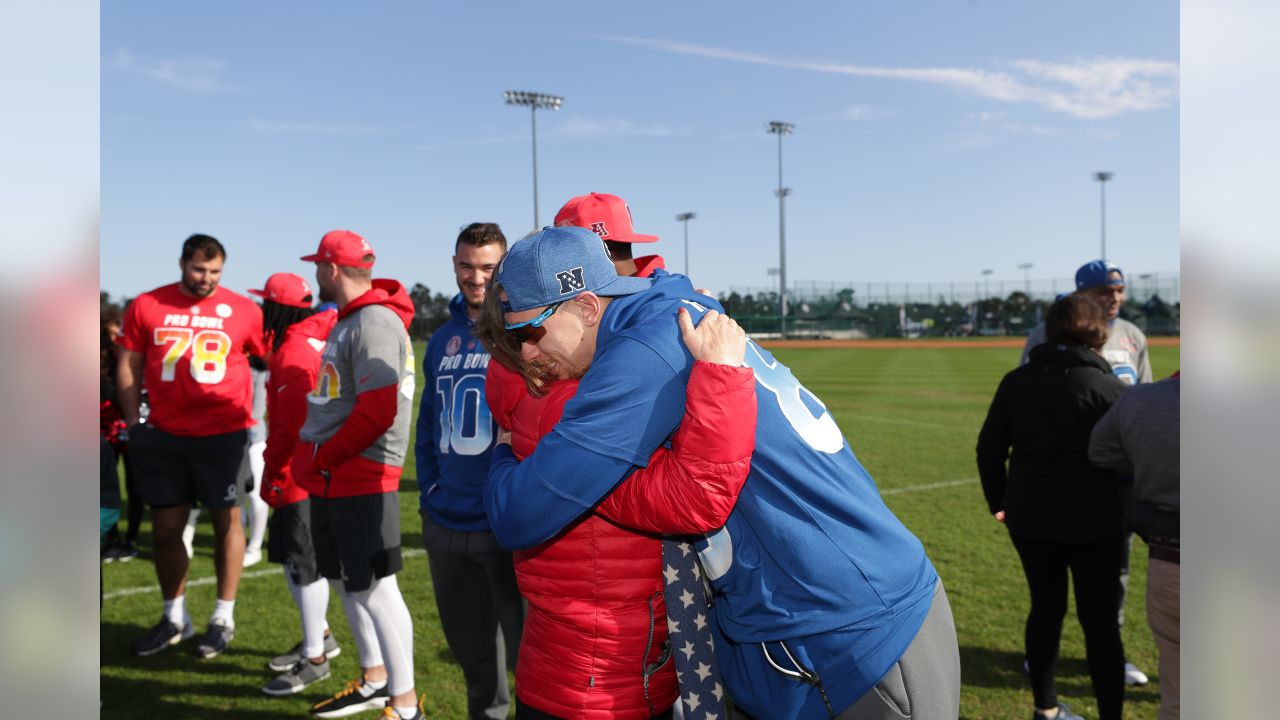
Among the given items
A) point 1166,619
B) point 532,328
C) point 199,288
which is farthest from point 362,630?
point 1166,619

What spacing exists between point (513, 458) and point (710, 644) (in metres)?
0.66

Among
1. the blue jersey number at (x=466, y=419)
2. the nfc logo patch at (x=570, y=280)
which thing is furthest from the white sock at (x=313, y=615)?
the nfc logo patch at (x=570, y=280)

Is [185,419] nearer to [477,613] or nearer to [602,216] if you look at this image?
[477,613]

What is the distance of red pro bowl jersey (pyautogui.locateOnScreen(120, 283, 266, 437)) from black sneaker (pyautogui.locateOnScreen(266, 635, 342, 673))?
1.56m

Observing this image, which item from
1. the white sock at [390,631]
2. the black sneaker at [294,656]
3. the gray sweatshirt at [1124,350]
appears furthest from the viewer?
the gray sweatshirt at [1124,350]

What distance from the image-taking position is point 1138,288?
68.5m

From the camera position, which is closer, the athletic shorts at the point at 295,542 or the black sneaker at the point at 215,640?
the athletic shorts at the point at 295,542

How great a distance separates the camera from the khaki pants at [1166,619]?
3205mm

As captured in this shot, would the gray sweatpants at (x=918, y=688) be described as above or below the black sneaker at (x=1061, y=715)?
above

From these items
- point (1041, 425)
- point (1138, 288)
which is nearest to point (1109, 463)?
point (1041, 425)

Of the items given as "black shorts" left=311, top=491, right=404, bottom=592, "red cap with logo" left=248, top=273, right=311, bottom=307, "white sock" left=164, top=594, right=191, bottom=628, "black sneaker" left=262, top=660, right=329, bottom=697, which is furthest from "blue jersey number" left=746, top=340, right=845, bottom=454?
"white sock" left=164, top=594, right=191, bottom=628

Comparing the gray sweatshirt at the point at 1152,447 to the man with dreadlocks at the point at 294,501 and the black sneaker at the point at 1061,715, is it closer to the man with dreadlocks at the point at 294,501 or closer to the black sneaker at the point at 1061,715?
the black sneaker at the point at 1061,715

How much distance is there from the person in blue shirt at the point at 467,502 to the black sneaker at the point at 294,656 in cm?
173
